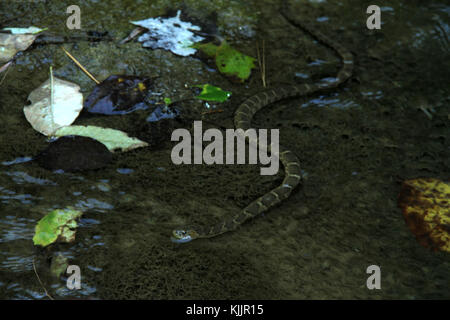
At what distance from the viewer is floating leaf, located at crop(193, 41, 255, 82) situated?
4.97 metres

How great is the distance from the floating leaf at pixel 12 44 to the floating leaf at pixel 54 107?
69cm

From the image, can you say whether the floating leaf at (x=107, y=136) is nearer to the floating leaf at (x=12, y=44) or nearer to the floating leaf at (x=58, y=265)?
the floating leaf at (x=58, y=265)

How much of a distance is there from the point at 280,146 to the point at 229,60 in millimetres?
1337

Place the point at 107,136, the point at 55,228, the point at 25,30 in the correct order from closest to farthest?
1. the point at 55,228
2. the point at 107,136
3. the point at 25,30

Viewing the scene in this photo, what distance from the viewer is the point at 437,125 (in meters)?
4.49

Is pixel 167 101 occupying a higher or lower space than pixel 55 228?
higher

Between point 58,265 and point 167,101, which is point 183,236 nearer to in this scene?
point 58,265

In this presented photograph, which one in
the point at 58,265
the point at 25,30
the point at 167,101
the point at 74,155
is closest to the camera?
the point at 58,265

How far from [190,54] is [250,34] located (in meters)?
0.95

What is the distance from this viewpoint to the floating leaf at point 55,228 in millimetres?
3079

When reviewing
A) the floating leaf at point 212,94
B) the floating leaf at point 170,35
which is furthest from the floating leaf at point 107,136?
the floating leaf at point 170,35

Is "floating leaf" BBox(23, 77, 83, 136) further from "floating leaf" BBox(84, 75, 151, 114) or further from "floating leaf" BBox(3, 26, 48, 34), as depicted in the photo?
"floating leaf" BBox(3, 26, 48, 34)

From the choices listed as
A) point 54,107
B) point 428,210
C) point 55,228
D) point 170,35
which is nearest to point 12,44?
point 54,107

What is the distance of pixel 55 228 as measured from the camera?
3137mm
